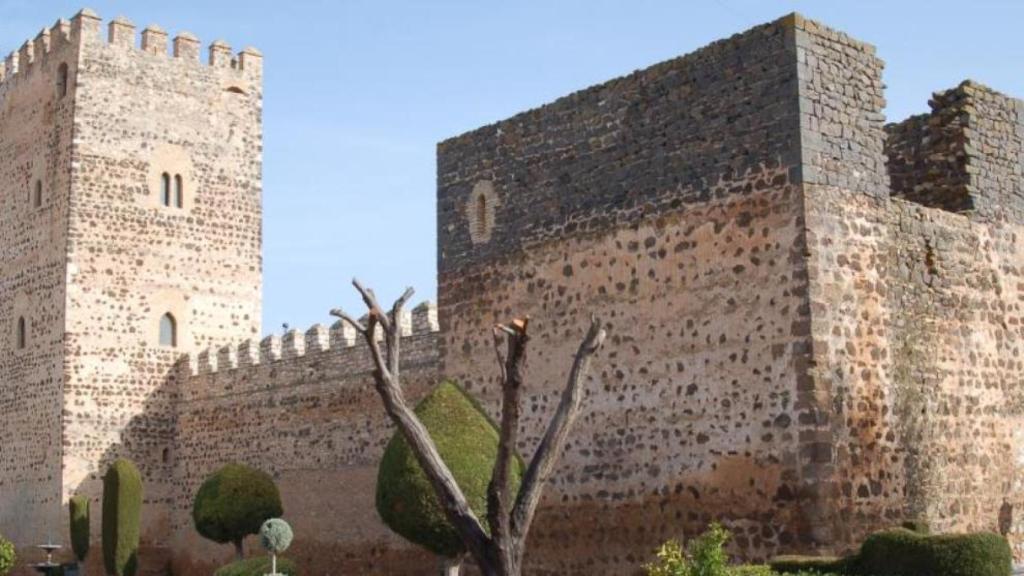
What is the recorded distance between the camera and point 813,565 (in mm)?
10773

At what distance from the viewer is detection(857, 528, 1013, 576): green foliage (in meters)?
10.2

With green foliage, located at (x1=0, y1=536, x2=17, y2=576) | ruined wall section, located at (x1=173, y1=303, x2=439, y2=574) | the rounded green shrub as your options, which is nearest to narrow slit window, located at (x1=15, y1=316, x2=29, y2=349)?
ruined wall section, located at (x1=173, y1=303, x2=439, y2=574)

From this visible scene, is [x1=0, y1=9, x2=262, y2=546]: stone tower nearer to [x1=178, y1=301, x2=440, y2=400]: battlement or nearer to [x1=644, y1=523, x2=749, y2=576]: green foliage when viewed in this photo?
[x1=178, y1=301, x2=440, y2=400]: battlement

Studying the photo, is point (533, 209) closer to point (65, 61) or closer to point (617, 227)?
point (617, 227)

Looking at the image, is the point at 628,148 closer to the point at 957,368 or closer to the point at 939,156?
the point at 939,156

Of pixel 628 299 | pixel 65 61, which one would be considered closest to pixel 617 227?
pixel 628 299

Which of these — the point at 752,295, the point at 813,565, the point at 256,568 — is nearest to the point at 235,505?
the point at 256,568

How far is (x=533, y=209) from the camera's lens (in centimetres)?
1467

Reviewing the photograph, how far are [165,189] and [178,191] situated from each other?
0.23 m

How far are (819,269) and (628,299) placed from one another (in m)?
2.18

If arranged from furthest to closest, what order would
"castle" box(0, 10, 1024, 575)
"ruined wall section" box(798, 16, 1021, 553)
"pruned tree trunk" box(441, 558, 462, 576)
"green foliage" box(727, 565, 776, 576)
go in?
1. "pruned tree trunk" box(441, 558, 462, 576)
2. "castle" box(0, 10, 1024, 575)
3. "ruined wall section" box(798, 16, 1021, 553)
4. "green foliage" box(727, 565, 776, 576)

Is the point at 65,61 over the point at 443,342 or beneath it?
over

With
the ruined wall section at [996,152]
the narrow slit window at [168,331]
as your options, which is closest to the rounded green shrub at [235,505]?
the narrow slit window at [168,331]

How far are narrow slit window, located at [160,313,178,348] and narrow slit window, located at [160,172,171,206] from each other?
1965 mm
